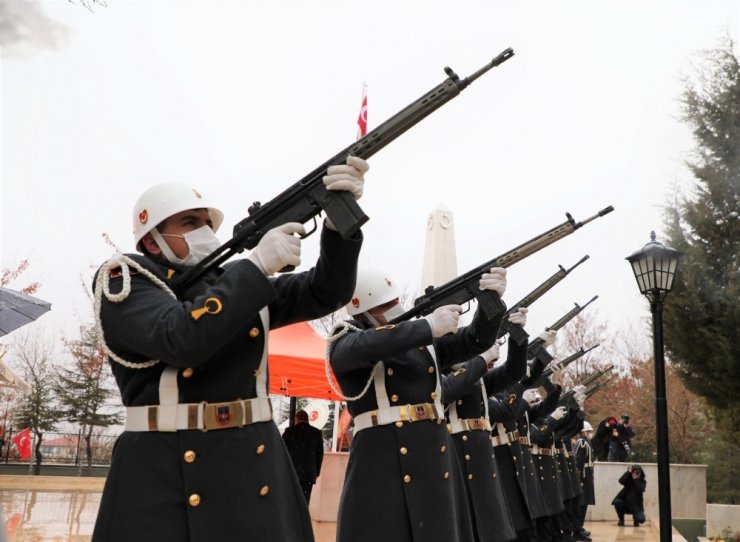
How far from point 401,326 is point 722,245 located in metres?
12.9

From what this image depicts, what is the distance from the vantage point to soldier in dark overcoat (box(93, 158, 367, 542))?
282 centimetres

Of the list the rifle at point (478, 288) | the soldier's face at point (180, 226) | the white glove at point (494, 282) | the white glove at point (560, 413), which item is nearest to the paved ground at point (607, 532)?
the white glove at point (560, 413)

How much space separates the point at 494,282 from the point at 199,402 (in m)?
3.63

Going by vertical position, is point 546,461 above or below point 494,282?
below

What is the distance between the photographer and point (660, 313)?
980 cm

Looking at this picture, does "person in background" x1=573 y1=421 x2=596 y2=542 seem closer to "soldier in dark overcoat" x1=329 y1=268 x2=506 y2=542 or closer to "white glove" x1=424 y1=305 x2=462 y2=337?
"soldier in dark overcoat" x1=329 y1=268 x2=506 y2=542

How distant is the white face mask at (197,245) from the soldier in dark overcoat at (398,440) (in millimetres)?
1902

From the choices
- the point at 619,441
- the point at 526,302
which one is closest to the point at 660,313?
the point at 526,302

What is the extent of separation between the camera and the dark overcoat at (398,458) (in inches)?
198

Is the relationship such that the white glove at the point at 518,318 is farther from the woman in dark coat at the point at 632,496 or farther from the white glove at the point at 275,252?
the woman in dark coat at the point at 632,496

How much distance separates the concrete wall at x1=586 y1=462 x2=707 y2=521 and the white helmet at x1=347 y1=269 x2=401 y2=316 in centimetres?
1615

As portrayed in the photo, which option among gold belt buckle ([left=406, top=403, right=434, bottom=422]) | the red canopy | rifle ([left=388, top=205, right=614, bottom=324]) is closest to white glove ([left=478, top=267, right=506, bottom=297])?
rifle ([left=388, top=205, right=614, bottom=324])

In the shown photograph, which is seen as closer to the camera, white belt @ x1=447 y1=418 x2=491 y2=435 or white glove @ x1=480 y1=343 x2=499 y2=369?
white belt @ x1=447 y1=418 x2=491 y2=435

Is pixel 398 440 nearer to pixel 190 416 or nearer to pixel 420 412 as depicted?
pixel 420 412
